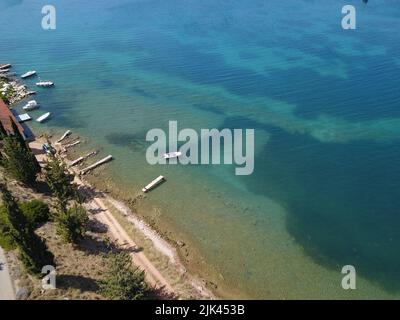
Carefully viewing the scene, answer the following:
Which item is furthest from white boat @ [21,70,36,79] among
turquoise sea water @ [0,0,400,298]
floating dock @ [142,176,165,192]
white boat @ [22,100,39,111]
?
floating dock @ [142,176,165,192]

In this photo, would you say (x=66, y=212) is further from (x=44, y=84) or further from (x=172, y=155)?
(x=44, y=84)

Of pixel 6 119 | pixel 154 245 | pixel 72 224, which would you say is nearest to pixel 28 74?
pixel 6 119

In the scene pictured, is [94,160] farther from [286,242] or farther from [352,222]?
[352,222]

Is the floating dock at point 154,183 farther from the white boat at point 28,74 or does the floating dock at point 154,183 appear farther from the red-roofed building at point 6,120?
the white boat at point 28,74

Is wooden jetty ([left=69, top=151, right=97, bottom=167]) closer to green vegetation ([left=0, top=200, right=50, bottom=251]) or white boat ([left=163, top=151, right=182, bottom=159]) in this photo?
white boat ([left=163, top=151, right=182, bottom=159])

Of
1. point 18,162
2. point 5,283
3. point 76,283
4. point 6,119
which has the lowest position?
point 76,283

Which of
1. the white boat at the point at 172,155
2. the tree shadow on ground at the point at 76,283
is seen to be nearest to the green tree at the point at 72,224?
the tree shadow on ground at the point at 76,283

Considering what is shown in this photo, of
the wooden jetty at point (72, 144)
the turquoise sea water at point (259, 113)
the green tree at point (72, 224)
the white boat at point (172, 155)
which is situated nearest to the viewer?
the green tree at point (72, 224)
